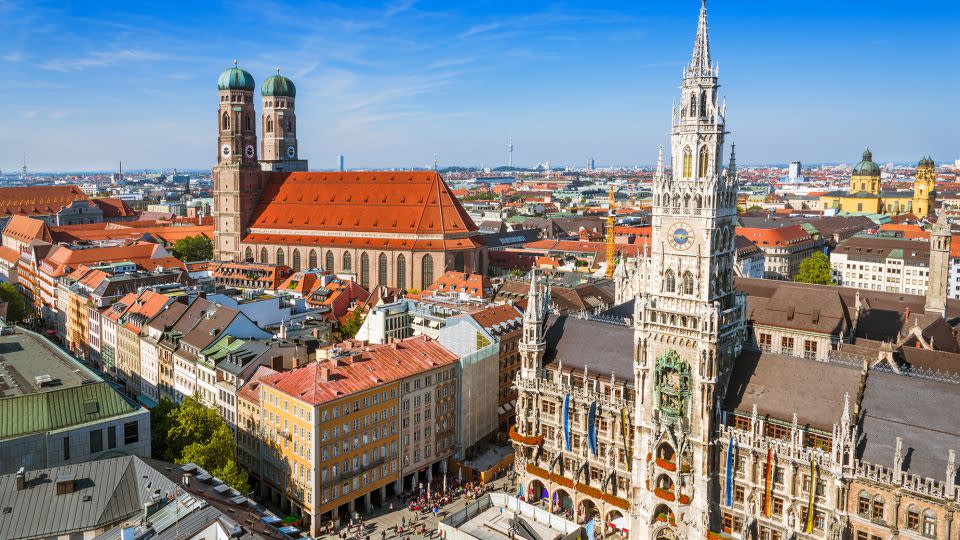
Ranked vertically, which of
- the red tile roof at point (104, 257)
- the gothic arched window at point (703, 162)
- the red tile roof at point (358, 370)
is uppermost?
the gothic arched window at point (703, 162)

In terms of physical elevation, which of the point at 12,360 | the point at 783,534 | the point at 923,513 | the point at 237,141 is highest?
the point at 237,141

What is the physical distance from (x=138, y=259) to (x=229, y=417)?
3331 inches

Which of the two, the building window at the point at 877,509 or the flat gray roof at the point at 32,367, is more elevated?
the flat gray roof at the point at 32,367

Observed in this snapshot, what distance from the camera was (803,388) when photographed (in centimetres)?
6134

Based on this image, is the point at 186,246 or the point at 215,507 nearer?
the point at 215,507

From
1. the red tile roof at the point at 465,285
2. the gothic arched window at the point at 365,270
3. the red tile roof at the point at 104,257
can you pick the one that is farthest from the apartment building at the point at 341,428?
the gothic arched window at the point at 365,270

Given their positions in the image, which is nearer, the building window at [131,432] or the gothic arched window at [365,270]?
the building window at [131,432]

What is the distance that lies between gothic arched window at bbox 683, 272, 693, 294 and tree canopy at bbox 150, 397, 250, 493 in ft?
134

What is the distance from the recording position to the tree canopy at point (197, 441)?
65.4 metres

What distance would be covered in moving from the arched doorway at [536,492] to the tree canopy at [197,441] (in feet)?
88.0

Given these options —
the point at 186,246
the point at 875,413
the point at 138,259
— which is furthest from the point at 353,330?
the point at 186,246

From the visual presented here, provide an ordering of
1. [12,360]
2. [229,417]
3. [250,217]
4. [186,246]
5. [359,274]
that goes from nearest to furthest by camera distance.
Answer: [12,360], [229,417], [359,274], [250,217], [186,246]

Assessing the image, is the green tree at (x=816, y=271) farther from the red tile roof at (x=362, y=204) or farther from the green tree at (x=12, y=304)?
the green tree at (x=12, y=304)

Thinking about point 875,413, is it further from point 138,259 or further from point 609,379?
point 138,259
